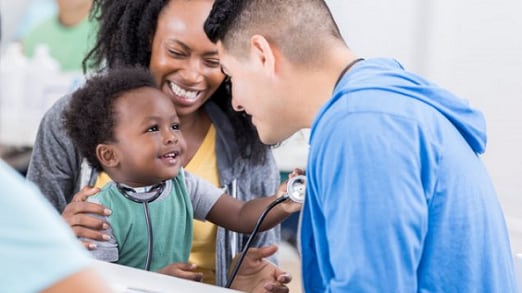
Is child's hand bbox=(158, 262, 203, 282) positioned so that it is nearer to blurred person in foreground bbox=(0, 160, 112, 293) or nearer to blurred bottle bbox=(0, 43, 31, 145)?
blurred person in foreground bbox=(0, 160, 112, 293)

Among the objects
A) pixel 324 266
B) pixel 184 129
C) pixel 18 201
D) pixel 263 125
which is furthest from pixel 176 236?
pixel 18 201

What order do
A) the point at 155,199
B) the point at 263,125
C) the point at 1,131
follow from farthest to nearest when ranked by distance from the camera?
the point at 1,131, the point at 155,199, the point at 263,125

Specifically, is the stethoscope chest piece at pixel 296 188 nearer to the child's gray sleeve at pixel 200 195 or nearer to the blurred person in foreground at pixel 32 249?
the child's gray sleeve at pixel 200 195

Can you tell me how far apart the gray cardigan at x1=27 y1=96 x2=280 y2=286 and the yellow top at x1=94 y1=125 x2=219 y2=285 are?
0.04ft

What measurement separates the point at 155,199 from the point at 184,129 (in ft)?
0.59

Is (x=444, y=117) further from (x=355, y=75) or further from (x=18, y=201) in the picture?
(x=18, y=201)

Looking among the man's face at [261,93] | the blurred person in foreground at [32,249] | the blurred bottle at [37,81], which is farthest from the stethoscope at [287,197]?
the blurred bottle at [37,81]

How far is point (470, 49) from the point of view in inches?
62.4

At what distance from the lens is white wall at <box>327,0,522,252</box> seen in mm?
1557

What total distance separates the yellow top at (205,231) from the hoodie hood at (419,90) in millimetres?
512

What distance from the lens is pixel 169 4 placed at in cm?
153

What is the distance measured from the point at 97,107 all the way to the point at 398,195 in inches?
25.8

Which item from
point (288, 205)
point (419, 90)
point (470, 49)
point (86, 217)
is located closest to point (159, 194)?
point (86, 217)

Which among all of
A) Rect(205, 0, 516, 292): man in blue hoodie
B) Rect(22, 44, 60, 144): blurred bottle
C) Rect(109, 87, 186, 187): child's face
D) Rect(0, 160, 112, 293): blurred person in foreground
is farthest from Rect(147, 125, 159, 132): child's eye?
Rect(22, 44, 60, 144): blurred bottle
